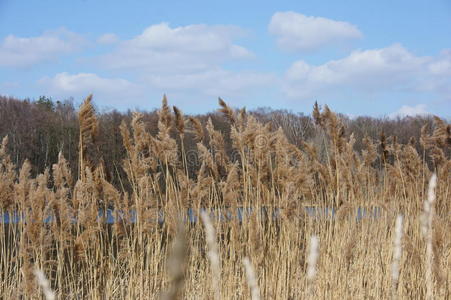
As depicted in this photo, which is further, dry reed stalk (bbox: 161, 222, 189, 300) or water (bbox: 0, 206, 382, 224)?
water (bbox: 0, 206, 382, 224)

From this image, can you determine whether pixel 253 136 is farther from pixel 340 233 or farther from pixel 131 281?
pixel 131 281

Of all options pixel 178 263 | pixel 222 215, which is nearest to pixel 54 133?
pixel 222 215

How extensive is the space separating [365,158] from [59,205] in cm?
320

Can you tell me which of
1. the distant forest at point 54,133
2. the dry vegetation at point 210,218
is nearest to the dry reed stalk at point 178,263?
the dry vegetation at point 210,218

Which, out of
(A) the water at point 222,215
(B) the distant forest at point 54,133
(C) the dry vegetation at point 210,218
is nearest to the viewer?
(C) the dry vegetation at point 210,218

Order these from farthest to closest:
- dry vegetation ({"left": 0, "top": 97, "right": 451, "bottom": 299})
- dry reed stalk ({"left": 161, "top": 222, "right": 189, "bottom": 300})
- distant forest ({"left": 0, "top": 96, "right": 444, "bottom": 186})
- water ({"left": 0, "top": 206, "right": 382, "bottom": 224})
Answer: distant forest ({"left": 0, "top": 96, "right": 444, "bottom": 186})
water ({"left": 0, "top": 206, "right": 382, "bottom": 224})
dry vegetation ({"left": 0, "top": 97, "right": 451, "bottom": 299})
dry reed stalk ({"left": 161, "top": 222, "right": 189, "bottom": 300})

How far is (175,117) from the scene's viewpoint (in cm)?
465

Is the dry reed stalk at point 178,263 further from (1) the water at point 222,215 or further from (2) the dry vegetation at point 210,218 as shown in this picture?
(1) the water at point 222,215

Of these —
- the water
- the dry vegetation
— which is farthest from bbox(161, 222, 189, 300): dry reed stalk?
the water

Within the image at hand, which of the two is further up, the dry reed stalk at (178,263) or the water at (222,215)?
the dry reed stalk at (178,263)

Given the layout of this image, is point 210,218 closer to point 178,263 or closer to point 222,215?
point 222,215

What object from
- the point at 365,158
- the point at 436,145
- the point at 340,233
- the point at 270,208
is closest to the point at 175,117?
the point at 270,208

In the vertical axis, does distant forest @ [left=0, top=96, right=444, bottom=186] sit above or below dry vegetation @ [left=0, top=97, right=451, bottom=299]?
above

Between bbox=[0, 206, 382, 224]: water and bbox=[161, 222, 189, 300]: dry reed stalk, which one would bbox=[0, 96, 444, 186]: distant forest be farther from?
bbox=[161, 222, 189, 300]: dry reed stalk
